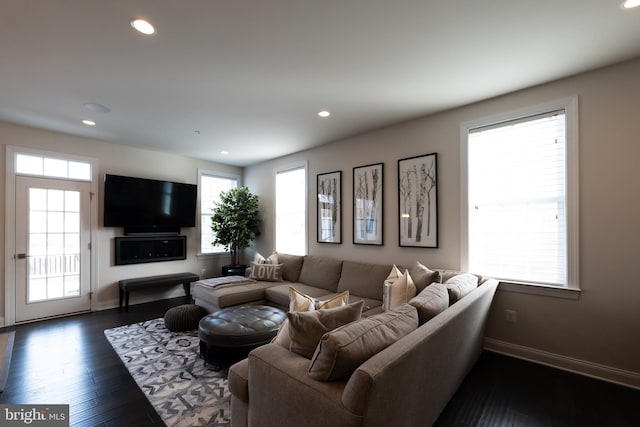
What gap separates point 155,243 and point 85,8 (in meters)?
4.12

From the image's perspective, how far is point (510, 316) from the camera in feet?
9.51

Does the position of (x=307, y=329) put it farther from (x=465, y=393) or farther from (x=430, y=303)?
(x=465, y=393)

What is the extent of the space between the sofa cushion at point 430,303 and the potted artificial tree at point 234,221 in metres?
4.18

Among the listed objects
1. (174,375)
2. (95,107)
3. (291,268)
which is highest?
(95,107)

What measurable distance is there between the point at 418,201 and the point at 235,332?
260 cm

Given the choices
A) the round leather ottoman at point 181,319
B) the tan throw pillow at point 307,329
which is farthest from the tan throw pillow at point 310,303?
the round leather ottoman at point 181,319

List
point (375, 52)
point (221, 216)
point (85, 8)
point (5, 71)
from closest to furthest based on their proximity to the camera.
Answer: point (85, 8), point (375, 52), point (5, 71), point (221, 216)

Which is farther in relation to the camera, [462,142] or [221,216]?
[221,216]

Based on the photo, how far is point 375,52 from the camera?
2238mm

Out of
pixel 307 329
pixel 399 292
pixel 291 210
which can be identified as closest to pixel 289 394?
pixel 307 329

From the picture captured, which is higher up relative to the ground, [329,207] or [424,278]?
[329,207]

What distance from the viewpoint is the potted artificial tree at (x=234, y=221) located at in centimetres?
549

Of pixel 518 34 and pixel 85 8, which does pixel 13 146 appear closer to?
pixel 85 8

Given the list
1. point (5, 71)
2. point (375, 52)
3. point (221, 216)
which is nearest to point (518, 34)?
point (375, 52)
